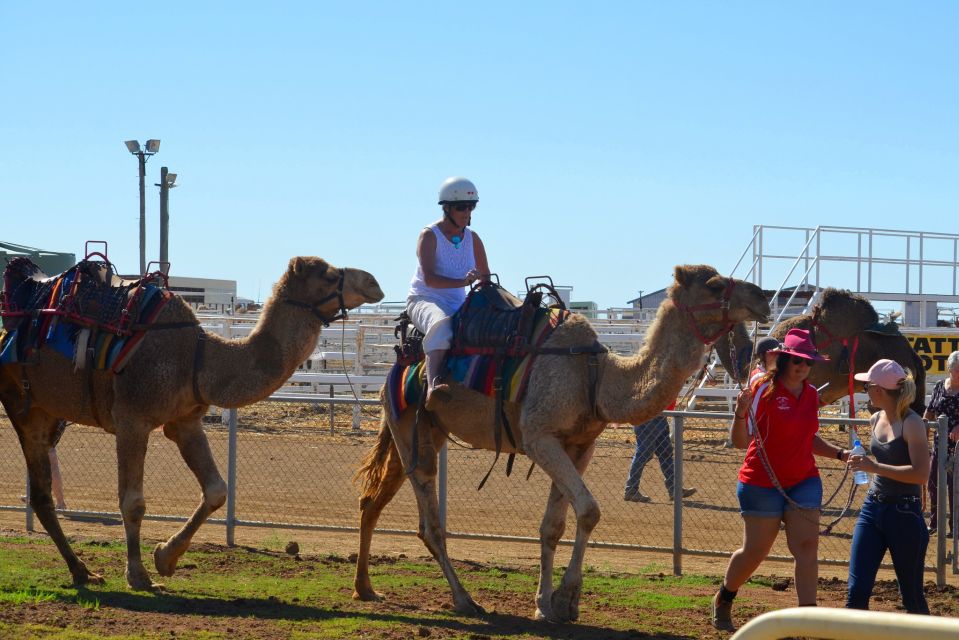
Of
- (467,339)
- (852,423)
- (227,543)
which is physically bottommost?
(227,543)

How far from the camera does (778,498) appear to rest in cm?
707

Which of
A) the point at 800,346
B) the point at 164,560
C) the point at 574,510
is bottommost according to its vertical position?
the point at 164,560

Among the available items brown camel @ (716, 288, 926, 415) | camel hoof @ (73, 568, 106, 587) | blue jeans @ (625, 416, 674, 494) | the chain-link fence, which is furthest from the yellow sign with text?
camel hoof @ (73, 568, 106, 587)

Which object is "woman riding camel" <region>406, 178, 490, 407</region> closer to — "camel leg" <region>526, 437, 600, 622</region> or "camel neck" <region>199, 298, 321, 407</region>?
"camel neck" <region>199, 298, 321, 407</region>

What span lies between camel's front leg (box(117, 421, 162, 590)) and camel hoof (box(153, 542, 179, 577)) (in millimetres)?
149

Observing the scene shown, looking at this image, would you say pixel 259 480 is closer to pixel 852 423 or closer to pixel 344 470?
pixel 344 470

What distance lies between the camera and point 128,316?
8852 millimetres

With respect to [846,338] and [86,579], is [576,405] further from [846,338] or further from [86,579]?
[846,338]

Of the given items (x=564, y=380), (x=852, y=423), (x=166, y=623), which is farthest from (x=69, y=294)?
(x=852, y=423)

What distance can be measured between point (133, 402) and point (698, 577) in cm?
464

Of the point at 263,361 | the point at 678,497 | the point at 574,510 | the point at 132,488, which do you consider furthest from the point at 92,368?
the point at 678,497

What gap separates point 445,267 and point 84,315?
106 inches

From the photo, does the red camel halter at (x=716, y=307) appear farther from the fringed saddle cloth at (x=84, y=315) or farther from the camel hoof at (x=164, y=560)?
the camel hoof at (x=164, y=560)

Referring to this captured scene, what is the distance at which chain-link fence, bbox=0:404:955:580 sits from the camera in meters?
11.9
